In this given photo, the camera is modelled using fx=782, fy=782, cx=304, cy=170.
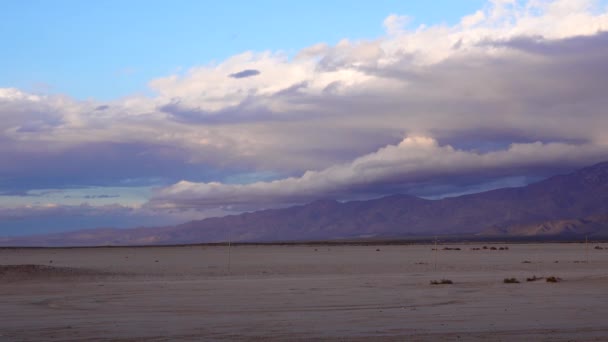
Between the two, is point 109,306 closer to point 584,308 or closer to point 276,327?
point 276,327

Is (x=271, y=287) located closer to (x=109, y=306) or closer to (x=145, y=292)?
(x=145, y=292)

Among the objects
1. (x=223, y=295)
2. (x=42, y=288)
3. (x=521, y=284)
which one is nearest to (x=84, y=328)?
(x=223, y=295)

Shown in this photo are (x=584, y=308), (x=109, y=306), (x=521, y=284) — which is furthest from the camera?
(x=521, y=284)

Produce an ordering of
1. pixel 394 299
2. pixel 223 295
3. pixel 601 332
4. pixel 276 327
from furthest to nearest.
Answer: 1. pixel 223 295
2. pixel 394 299
3. pixel 276 327
4. pixel 601 332

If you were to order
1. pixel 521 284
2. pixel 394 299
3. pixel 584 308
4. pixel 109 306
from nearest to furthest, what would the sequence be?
1. pixel 584 308
2. pixel 109 306
3. pixel 394 299
4. pixel 521 284

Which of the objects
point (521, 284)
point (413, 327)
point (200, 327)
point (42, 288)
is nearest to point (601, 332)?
point (413, 327)

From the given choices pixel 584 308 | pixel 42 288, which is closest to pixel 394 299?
pixel 584 308

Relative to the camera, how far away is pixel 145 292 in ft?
84.0

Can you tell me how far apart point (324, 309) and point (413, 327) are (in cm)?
419

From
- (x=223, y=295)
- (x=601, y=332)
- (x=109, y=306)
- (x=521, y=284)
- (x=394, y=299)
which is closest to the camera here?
(x=601, y=332)

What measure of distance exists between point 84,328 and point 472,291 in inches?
514

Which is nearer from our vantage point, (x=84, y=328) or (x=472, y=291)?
(x=84, y=328)

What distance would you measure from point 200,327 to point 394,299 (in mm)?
7723

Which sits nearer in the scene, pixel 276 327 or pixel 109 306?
pixel 276 327
